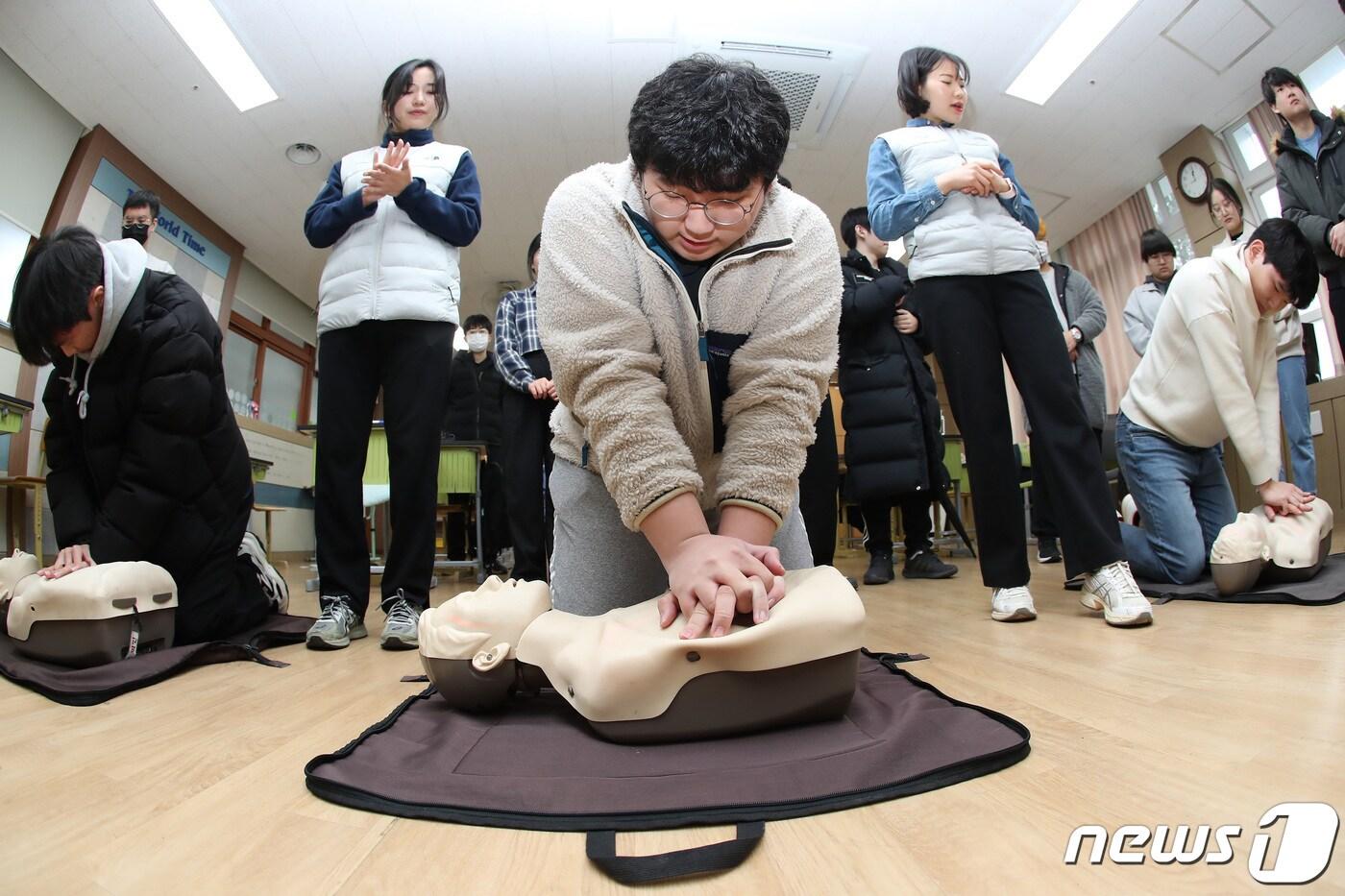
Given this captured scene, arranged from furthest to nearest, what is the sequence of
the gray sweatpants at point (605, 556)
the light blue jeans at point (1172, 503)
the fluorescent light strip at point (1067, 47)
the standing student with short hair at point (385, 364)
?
the fluorescent light strip at point (1067, 47) → the light blue jeans at point (1172, 503) → the standing student with short hair at point (385, 364) → the gray sweatpants at point (605, 556)

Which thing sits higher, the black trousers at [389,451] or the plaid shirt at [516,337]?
the plaid shirt at [516,337]

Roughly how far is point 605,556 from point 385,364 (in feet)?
3.06

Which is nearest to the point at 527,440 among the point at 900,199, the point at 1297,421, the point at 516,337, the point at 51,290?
the point at 516,337

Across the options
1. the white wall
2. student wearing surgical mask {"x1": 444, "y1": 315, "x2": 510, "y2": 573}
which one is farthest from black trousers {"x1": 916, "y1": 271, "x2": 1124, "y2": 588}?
the white wall

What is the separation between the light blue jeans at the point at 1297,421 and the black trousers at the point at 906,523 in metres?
1.32

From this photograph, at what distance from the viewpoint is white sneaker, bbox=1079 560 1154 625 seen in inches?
51.2

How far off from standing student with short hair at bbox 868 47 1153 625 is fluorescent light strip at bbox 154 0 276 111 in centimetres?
379

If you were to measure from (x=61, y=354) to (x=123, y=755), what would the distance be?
1087 mm

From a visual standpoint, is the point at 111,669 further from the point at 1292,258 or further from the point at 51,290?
the point at 1292,258

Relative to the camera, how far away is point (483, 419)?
4.09 m

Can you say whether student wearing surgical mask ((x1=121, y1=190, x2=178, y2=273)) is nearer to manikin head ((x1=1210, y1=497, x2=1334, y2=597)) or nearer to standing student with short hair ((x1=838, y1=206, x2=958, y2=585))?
standing student with short hair ((x1=838, y1=206, x2=958, y2=585))

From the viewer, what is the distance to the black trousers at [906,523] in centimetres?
271

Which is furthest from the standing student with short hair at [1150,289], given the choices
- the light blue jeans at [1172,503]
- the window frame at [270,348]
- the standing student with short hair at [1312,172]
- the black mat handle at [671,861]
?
the window frame at [270,348]

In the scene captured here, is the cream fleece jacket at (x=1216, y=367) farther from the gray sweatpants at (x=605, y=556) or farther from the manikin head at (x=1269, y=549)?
the gray sweatpants at (x=605, y=556)
